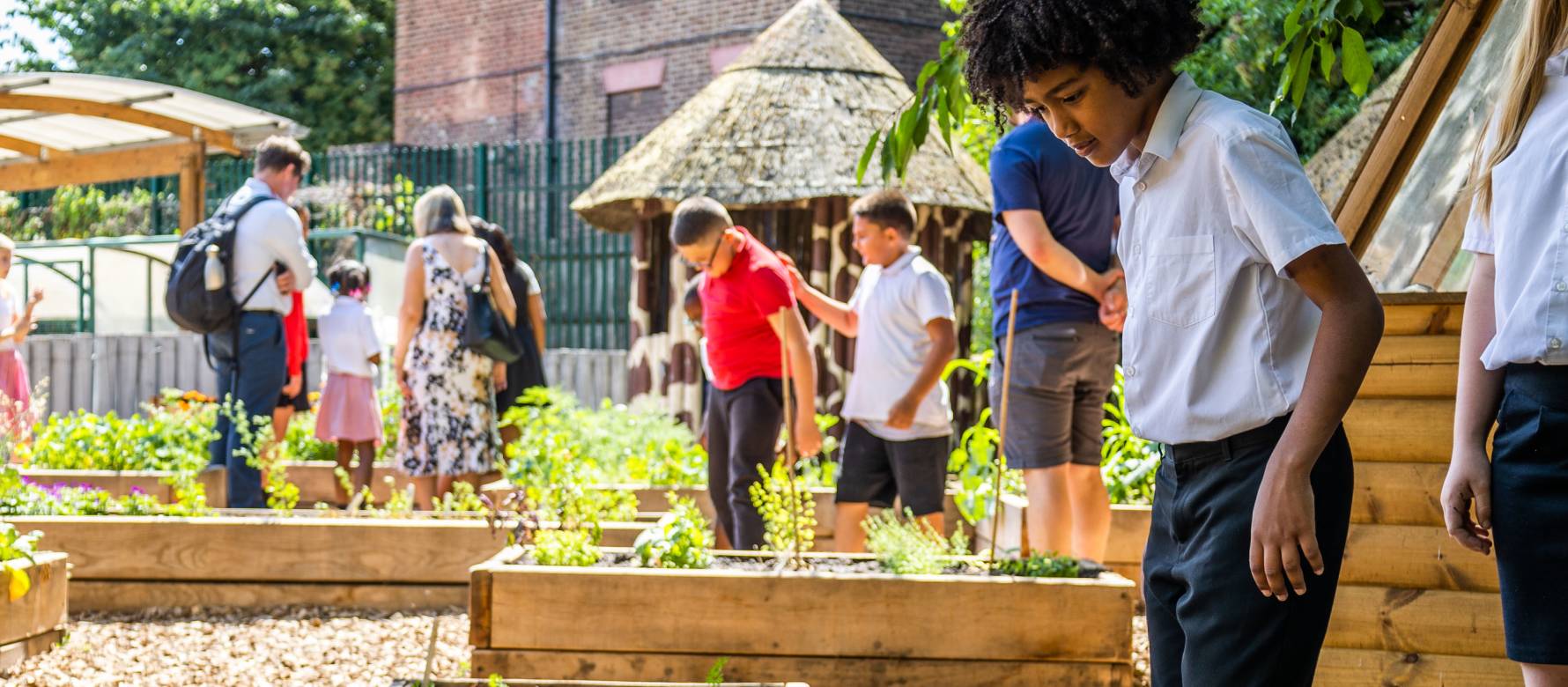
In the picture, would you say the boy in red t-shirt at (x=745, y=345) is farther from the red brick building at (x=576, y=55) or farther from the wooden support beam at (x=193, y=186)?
the red brick building at (x=576, y=55)

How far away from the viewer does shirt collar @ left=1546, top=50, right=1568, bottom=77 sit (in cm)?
220

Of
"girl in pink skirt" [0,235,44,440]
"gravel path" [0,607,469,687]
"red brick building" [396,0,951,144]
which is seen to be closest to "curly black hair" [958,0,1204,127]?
"gravel path" [0,607,469,687]

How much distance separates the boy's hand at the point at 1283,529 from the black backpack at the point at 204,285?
563 cm

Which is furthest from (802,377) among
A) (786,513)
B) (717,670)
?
(717,670)

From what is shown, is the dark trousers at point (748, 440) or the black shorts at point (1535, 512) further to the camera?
the dark trousers at point (748, 440)

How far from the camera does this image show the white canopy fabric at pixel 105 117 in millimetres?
9289

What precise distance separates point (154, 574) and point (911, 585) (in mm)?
3035

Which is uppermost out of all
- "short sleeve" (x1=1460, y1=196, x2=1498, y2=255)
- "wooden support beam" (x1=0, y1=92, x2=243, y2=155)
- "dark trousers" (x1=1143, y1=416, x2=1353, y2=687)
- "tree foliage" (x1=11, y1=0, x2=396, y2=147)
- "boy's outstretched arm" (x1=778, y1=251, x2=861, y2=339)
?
"tree foliage" (x1=11, y1=0, x2=396, y2=147)

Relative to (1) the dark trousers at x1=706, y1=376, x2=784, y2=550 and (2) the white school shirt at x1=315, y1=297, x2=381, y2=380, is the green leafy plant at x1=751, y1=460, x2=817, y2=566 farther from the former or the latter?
(2) the white school shirt at x1=315, y1=297, x2=381, y2=380

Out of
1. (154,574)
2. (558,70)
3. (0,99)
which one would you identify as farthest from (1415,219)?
(558,70)

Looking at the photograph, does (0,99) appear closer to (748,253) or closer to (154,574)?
(154,574)

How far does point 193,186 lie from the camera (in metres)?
10.1

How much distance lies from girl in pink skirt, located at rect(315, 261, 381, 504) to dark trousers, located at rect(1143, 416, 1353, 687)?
6.69 m

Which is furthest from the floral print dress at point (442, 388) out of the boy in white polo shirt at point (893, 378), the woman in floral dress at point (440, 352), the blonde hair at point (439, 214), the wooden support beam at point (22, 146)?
the wooden support beam at point (22, 146)
